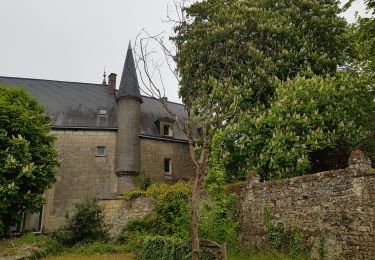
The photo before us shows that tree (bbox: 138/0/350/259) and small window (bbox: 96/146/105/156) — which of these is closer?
tree (bbox: 138/0/350/259)

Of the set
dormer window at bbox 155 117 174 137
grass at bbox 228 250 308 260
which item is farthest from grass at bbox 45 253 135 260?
dormer window at bbox 155 117 174 137

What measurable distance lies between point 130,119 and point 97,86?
22.2 ft

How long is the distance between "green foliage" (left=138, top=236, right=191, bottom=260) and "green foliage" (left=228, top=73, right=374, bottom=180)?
5441 mm

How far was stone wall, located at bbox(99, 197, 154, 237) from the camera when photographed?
739 inches

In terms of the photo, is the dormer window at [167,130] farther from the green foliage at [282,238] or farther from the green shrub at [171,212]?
the green foliage at [282,238]

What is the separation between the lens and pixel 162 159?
2528 cm

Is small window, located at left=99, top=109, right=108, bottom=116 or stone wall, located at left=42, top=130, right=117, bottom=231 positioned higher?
small window, located at left=99, top=109, right=108, bottom=116

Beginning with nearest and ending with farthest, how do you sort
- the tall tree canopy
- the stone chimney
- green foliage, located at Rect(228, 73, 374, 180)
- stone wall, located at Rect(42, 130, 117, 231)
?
1. green foliage, located at Rect(228, 73, 374, 180)
2. the tall tree canopy
3. stone wall, located at Rect(42, 130, 117, 231)
4. the stone chimney

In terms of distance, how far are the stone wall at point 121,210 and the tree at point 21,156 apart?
3319 millimetres

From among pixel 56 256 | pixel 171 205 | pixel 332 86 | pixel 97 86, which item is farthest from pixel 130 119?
pixel 332 86

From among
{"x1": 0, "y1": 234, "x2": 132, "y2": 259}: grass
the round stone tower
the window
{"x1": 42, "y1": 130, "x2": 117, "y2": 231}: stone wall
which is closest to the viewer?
{"x1": 0, "y1": 234, "x2": 132, "y2": 259}: grass

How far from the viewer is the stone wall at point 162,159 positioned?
24500mm

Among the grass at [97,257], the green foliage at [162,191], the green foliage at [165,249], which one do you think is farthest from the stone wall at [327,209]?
the grass at [97,257]

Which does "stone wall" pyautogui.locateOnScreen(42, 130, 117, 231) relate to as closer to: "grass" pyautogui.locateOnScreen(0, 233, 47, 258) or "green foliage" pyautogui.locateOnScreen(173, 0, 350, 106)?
"grass" pyautogui.locateOnScreen(0, 233, 47, 258)
